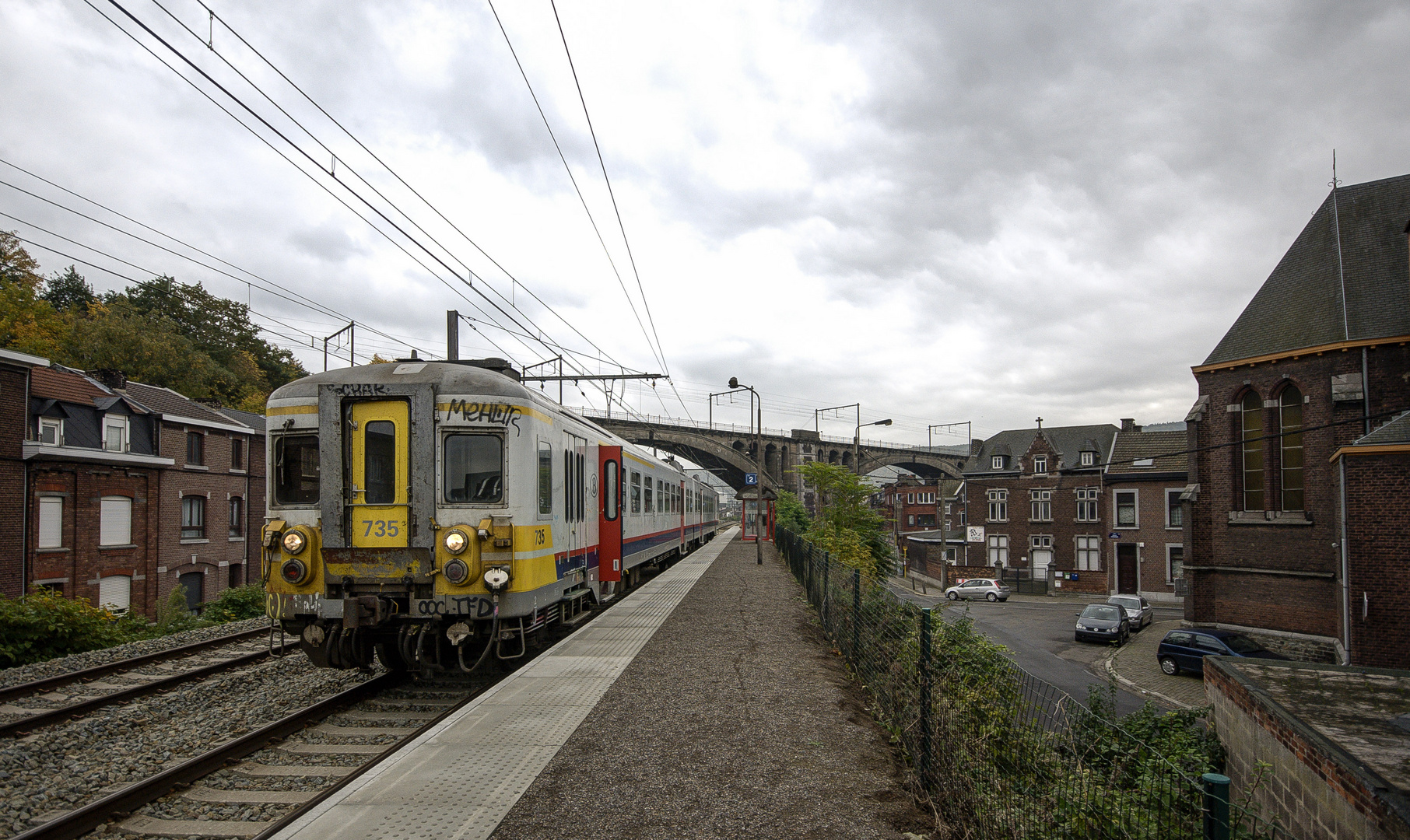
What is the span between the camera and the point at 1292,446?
68.7 feet

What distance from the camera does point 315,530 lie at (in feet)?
24.0

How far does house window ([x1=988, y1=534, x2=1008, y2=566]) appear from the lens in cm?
4553

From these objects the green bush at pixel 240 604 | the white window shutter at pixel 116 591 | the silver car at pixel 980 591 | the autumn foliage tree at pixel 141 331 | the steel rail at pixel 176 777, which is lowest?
the silver car at pixel 980 591

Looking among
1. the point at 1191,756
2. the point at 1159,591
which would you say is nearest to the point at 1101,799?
the point at 1191,756

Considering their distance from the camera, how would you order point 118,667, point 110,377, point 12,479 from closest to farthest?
point 118,667
point 12,479
point 110,377

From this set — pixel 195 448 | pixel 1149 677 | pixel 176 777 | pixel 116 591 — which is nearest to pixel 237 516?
pixel 195 448

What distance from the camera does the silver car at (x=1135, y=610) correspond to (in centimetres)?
2845

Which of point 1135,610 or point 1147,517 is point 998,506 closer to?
point 1147,517

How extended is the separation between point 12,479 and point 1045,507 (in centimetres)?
4512

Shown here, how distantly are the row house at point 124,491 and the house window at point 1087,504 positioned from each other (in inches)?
1597

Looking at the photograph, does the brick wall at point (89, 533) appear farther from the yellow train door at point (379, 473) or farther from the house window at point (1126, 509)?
the house window at point (1126, 509)

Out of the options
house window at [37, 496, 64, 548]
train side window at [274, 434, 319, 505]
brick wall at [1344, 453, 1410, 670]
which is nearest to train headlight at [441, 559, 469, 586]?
train side window at [274, 434, 319, 505]

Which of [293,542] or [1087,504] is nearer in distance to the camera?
[293,542]

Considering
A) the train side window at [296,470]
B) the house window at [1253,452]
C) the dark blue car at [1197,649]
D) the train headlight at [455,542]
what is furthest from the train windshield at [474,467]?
the house window at [1253,452]
